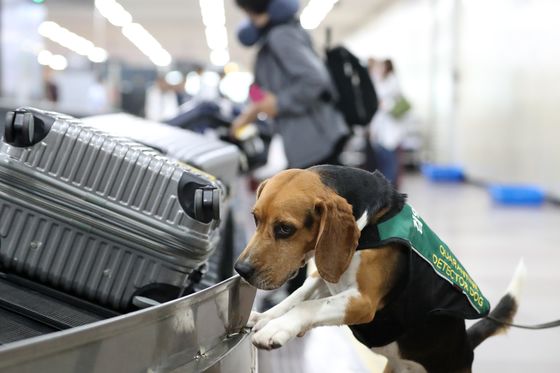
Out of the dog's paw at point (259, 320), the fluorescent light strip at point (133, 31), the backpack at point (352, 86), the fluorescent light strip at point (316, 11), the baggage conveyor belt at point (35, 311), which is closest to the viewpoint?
the dog's paw at point (259, 320)

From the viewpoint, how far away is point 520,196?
988cm

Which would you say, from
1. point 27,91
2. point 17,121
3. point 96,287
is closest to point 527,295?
point 96,287

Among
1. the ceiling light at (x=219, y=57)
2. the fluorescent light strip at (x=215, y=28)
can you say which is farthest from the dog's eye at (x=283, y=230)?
the ceiling light at (x=219, y=57)

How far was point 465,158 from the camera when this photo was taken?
49.3 ft

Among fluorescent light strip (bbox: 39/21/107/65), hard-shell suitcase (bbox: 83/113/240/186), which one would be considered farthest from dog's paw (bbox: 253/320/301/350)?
fluorescent light strip (bbox: 39/21/107/65)

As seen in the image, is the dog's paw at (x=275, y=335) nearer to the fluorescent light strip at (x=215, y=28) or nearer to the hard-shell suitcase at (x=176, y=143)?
the hard-shell suitcase at (x=176, y=143)

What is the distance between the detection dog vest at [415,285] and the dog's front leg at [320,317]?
0.35ft

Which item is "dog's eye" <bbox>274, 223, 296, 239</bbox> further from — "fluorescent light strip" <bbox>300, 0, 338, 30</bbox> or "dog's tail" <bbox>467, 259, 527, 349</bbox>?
"fluorescent light strip" <bbox>300, 0, 338, 30</bbox>

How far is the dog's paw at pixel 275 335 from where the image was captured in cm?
139

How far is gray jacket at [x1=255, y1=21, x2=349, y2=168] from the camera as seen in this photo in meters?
3.60

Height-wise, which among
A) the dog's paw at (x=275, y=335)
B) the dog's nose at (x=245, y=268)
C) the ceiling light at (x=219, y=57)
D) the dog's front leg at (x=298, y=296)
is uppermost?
the dog's nose at (x=245, y=268)

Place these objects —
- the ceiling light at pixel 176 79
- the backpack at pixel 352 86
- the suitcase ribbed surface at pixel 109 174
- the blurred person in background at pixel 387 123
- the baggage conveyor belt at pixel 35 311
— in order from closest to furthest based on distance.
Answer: the baggage conveyor belt at pixel 35 311 < the suitcase ribbed surface at pixel 109 174 < the backpack at pixel 352 86 < the blurred person in background at pixel 387 123 < the ceiling light at pixel 176 79

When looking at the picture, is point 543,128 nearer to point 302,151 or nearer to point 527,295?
point 527,295

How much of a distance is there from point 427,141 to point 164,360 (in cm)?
1719
